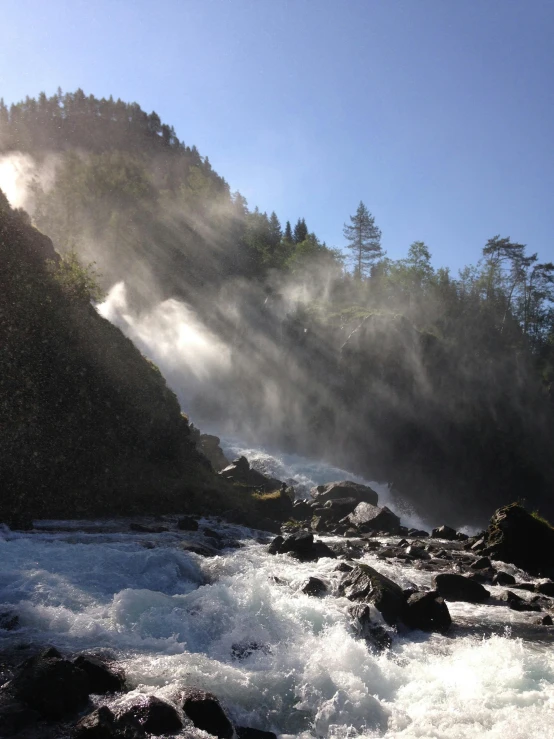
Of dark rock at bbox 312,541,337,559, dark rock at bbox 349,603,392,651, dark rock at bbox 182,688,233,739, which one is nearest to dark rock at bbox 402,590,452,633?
dark rock at bbox 349,603,392,651

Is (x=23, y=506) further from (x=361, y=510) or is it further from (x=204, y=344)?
(x=204, y=344)

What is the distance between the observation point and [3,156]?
11506 centimetres

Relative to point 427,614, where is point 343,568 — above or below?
above

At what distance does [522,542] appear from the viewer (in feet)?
69.5

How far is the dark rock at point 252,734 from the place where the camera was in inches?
301

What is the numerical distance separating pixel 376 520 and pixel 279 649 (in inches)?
782

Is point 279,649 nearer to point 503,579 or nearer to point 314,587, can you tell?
point 314,587

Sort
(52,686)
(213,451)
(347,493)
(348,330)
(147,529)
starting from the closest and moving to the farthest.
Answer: (52,686) → (147,529) → (347,493) → (213,451) → (348,330)

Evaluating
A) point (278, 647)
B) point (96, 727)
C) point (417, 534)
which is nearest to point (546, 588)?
point (278, 647)

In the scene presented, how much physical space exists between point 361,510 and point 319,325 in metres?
29.5

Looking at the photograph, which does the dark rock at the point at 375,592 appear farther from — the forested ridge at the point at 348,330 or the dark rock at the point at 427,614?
the forested ridge at the point at 348,330

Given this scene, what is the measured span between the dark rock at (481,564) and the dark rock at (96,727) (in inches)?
636

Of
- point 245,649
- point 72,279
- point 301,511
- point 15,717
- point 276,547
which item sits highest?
point 72,279

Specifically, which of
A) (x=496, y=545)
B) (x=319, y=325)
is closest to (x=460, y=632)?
(x=496, y=545)
